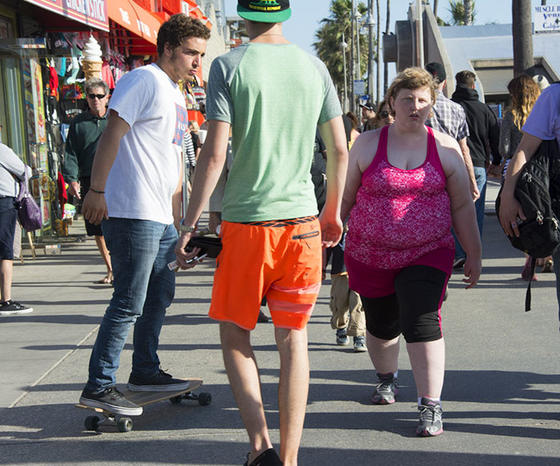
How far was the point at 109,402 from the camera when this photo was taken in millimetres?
4254

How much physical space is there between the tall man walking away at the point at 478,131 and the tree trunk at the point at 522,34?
5195 mm

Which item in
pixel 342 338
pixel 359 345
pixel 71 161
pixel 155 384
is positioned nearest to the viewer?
pixel 155 384

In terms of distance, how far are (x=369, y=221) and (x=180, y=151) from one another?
1064 millimetres

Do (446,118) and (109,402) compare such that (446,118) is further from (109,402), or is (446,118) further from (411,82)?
(109,402)

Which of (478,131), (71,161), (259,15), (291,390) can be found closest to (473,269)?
(291,390)

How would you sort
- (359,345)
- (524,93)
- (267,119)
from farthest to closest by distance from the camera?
1. (524,93)
2. (359,345)
3. (267,119)

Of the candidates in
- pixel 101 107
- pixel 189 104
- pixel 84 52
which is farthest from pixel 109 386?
pixel 189 104

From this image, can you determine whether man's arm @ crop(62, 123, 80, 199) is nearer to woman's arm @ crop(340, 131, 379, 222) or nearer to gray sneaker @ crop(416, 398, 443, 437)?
woman's arm @ crop(340, 131, 379, 222)

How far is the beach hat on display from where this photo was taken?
3.42 m

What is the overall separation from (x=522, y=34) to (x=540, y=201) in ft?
33.7

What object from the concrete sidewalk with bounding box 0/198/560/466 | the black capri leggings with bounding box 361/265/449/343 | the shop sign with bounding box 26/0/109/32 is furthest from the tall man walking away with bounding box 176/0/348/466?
the shop sign with bounding box 26/0/109/32

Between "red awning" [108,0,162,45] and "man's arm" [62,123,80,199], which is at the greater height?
A: "red awning" [108,0,162,45]

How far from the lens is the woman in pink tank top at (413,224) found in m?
4.21

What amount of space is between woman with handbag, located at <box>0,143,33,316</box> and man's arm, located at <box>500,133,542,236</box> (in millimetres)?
4761
